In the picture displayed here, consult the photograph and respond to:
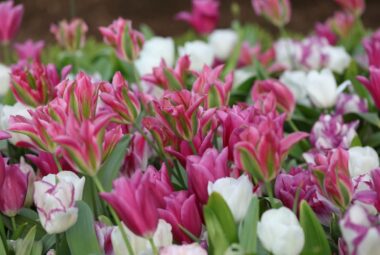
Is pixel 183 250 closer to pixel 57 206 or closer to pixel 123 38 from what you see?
pixel 57 206

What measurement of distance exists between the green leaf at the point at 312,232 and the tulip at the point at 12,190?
42 cm

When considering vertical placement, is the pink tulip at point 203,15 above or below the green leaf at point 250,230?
below

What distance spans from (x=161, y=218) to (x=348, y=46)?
159cm

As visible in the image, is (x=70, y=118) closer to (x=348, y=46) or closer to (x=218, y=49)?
(x=218, y=49)

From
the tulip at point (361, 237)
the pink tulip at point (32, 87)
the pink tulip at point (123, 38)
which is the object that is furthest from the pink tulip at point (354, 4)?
the tulip at point (361, 237)

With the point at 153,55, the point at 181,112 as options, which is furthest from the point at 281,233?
the point at 153,55

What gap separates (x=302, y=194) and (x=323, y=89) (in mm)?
586

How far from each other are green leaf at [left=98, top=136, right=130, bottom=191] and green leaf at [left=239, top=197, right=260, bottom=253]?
0.90 feet

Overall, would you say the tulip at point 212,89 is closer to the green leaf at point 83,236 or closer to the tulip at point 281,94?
the tulip at point 281,94

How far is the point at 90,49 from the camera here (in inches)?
117

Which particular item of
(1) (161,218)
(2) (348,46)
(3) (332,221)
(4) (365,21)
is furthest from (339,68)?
(4) (365,21)

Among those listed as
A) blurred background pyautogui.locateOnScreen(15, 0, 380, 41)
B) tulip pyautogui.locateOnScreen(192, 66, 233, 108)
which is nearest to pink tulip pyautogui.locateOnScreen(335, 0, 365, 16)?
tulip pyautogui.locateOnScreen(192, 66, 233, 108)

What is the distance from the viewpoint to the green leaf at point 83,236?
3.10 ft

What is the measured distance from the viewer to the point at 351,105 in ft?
5.13
